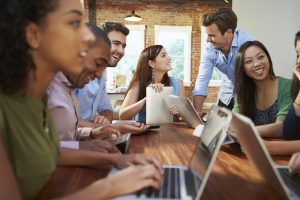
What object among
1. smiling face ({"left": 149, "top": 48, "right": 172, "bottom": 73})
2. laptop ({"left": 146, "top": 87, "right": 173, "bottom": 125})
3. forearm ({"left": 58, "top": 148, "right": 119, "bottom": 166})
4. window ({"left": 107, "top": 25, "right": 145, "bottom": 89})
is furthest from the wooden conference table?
window ({"left": 107, "top": 25, "right": 145, "bottom": 89})

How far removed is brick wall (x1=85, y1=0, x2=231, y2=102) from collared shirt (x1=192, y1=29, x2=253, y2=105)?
17.1ft

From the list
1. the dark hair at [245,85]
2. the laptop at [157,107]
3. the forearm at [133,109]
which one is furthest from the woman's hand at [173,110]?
the dark hair at [245,85]

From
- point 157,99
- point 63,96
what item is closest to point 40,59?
point 63,96

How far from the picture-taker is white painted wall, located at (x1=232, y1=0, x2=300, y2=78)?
344 centimetres

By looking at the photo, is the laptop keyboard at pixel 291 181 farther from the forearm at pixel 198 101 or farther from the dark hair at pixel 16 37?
the forearm at pixel 198 101

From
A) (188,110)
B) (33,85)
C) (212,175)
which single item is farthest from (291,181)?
(188,110)

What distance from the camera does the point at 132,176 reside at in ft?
2.39

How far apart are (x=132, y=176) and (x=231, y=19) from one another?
242 cm

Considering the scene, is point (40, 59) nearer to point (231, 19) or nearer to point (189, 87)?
point (231, 19)

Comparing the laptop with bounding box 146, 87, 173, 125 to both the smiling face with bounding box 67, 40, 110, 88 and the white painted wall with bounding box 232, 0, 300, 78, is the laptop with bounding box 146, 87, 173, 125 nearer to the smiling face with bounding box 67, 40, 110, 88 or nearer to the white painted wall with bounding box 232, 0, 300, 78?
the smiling face with bounding box 67, 40, 110, 88

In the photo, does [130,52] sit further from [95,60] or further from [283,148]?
[283,148]

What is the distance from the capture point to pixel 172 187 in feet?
2.63

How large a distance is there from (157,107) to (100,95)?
0.49 m

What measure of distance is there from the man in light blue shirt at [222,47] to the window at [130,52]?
17.4 feet
